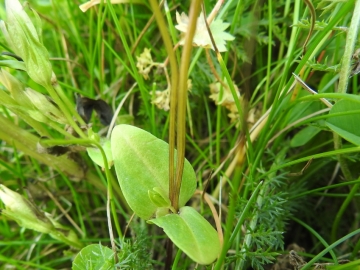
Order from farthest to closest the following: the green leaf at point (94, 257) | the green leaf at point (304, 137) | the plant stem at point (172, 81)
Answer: the green leaf at point (304, 137)
the green leaf at point (94, 257)
the plant stem at point (172, 81)

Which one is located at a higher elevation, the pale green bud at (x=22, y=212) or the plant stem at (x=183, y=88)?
the plant stem at (x=183, y=88)

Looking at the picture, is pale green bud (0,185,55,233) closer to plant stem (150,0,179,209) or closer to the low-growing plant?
the low-growing plant

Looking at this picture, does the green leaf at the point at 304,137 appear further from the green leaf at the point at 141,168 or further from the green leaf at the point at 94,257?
the green leaf at the point at 94,257

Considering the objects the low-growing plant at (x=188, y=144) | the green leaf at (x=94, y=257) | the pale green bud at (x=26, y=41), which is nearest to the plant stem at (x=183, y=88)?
the low-growing plant at (x=188, y=144)

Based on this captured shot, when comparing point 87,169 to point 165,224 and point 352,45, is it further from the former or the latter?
point 352,45

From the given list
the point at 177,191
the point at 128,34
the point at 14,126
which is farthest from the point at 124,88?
the point at 177,191

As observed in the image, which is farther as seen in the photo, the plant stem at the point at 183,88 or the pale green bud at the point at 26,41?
the pale green bud at the point at 26,41

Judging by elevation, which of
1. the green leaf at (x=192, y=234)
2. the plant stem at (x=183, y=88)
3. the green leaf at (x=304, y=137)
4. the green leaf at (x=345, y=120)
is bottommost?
the green leaf at (x=304, y=137)
